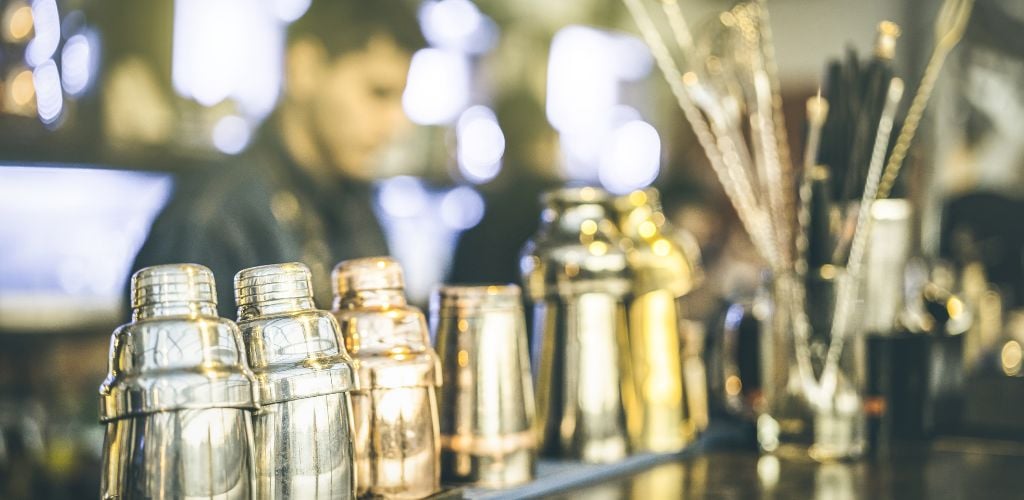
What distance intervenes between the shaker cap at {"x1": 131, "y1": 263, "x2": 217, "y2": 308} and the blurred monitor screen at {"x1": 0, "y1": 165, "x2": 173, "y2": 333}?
2.44 metres

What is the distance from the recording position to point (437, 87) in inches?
185

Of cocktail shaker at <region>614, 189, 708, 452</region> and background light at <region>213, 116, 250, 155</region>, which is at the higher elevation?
background light at <region>213, 116, 250, 155</region>

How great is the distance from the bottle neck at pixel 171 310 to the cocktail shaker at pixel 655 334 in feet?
2.21

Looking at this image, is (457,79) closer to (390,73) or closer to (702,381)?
(390,73)

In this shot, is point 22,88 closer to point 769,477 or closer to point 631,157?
point 769,477

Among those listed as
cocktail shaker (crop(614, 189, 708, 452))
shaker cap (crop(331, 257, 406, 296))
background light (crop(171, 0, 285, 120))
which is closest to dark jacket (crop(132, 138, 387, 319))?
background light (crop(171, 0, 285, 120))

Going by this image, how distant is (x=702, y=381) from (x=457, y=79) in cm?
348

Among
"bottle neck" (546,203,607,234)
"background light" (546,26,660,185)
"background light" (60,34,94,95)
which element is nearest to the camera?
"bottle neck" (546,203,607,234)

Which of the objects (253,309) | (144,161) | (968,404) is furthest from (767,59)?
(144,161)

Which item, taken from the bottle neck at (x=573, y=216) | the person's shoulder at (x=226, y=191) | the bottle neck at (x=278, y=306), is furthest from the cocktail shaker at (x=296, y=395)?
the person's shoulder at (x=226, y=191)

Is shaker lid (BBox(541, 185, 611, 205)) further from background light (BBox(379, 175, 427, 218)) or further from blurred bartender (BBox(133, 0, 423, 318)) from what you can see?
background light (BBox(379, 175, 427, 218))

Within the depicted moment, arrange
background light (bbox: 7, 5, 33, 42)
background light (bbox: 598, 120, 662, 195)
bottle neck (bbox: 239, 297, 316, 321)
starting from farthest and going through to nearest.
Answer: background light (bbox: 598, 120, 662, 195)
background light (bbox: 7, 5, 33, 42)
bottle neck (bbox: 239, 297, 316, 321)

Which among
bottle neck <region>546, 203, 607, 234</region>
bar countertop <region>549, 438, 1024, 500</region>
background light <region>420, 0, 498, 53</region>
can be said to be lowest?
bar countertop <region>549, 438, 1024, 500</region>

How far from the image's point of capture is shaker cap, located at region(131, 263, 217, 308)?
1.98ft
